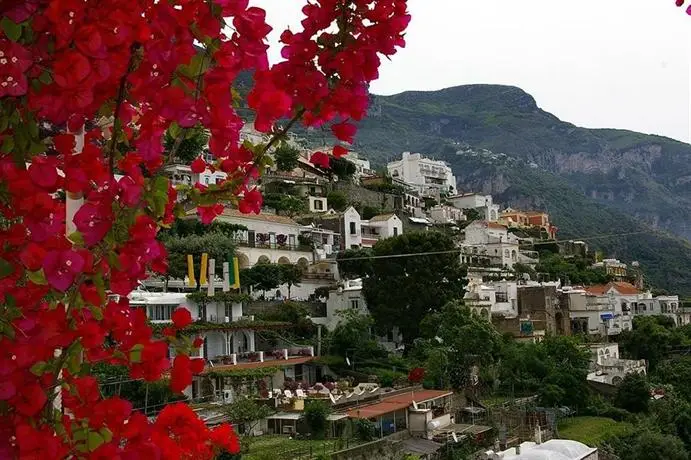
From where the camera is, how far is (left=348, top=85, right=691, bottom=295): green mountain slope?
112562mm

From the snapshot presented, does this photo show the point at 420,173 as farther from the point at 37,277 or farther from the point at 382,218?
the point at 37,277

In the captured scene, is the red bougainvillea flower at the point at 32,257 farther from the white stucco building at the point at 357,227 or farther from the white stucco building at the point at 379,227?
the white stucco building at the point at 379,227

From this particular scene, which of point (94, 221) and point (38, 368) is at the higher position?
point (94, 221)

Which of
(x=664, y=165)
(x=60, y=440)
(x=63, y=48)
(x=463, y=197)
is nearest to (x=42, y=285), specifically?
(x=60, y=440)

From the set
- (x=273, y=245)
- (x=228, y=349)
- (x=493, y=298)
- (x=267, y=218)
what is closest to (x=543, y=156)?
(x=493, y=298)

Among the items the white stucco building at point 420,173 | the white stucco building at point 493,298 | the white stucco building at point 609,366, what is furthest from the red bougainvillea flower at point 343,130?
the white stucco building at point 420,173

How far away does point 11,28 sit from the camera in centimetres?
129

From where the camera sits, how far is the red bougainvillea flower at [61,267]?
1.30 m

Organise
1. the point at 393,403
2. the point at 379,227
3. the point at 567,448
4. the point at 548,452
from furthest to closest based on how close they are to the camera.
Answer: the point at 379,227
the point at 393,403
the point at 567,448
the point at 548,452

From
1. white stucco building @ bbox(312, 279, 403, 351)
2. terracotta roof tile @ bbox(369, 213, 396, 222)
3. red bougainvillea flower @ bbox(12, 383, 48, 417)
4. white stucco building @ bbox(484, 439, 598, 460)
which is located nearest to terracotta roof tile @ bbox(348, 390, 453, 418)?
white stucco building @ bbox(484, 439, 598, 460)

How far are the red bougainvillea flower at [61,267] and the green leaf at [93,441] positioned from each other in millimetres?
288

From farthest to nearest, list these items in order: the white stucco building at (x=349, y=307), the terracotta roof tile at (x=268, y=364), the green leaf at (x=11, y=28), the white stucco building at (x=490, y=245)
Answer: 1. the white stucco building at (x=490, y=245)
2. the white stucco building at (x=349, y=307)
3. the terracotta roof tile at (x=268, y=364)
4. the green leaf at (x=11, y=28)

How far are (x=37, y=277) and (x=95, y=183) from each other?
22cm

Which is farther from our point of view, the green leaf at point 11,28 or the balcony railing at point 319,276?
the balcony railing at point 319,276
